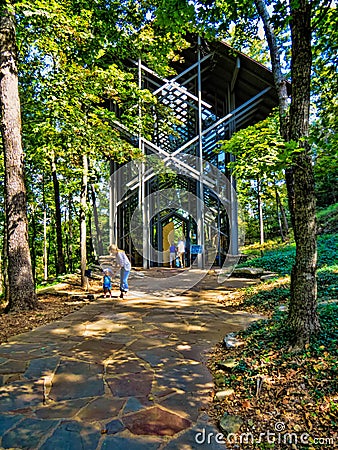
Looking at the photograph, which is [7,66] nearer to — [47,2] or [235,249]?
[47,2]

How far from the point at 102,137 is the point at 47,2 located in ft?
8.94

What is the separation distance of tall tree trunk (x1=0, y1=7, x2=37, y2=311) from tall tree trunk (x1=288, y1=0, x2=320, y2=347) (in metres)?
4.91

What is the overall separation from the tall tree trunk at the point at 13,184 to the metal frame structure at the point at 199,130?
5219mm

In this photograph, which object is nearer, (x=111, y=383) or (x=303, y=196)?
(x=111, y=383)

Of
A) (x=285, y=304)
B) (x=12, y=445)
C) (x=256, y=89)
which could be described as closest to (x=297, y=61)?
(x=285, y=304)

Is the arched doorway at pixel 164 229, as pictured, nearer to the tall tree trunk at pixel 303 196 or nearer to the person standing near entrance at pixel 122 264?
the person standing near entrance at pixel 122 264

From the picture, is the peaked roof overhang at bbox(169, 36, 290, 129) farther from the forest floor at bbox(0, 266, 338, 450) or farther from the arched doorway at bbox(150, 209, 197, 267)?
the forest floor at bbox(0, 266, 338, 450)

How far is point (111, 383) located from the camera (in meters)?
2.89

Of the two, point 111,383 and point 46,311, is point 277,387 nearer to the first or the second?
point 111,383

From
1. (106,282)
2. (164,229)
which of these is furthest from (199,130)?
(106,282)

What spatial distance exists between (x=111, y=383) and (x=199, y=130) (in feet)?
37.4

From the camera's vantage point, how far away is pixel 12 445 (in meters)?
2.00

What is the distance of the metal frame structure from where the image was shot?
1222 centimetres

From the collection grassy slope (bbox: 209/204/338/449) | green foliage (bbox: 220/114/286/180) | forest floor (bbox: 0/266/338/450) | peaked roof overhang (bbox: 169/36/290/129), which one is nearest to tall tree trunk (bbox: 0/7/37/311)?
forest floor (bbox: 0/266/338/450)
